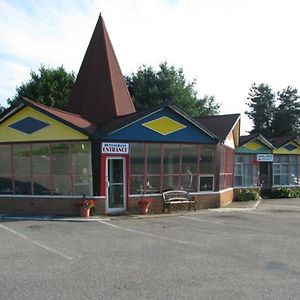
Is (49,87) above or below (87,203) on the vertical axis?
above

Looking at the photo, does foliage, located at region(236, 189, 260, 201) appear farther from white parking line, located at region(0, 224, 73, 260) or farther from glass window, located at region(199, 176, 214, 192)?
white parking line, located at region(0, 224, 73, 260)

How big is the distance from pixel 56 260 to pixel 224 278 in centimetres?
345

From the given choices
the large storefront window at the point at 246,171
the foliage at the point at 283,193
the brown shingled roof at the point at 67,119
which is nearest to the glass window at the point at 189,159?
the brown shingled roof at the point at 67,119

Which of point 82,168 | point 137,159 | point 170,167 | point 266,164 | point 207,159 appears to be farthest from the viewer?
point 266,164

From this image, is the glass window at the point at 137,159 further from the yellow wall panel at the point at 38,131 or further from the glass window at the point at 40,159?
the glass window at the point at 40,159

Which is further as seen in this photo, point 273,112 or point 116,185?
point 273,112

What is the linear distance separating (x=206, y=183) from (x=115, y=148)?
4713 mm

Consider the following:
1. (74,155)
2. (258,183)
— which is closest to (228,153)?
(258,183)

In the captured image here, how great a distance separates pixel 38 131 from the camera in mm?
18516

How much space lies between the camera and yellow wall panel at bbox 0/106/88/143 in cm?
1805

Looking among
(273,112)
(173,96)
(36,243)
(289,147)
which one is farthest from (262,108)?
(36,243)

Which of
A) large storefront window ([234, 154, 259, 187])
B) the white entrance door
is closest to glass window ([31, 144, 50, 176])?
the white entrance door

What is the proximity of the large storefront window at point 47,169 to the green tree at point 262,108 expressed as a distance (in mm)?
42236

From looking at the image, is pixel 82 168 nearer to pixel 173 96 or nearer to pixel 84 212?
pixel 84 212
